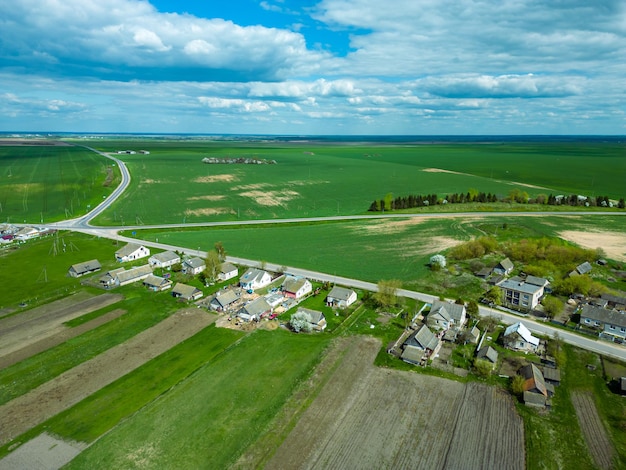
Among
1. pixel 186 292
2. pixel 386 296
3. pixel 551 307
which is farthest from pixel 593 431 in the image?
pixel 186 292

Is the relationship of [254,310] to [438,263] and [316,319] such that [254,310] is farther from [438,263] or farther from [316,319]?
[438,263]

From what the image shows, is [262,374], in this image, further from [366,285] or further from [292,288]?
[366,285]

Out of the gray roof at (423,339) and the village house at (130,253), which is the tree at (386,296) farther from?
the village house at (130,253)

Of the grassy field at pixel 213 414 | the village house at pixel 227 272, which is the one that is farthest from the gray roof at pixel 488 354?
the village house at pixel 227 272

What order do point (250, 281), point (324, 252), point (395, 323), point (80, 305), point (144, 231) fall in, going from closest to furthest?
point (395, 323) < point (80, 305) < point (250, 281) < point (324, 252) < point (144, 231)

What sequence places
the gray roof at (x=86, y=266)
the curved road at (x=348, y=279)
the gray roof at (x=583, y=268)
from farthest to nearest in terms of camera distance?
the gray roof at (x=86, y=266) < the gray roof at (x=583, y=268) < the curved road at (x=348, y=279)

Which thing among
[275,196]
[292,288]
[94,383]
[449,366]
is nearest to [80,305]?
[94,383]

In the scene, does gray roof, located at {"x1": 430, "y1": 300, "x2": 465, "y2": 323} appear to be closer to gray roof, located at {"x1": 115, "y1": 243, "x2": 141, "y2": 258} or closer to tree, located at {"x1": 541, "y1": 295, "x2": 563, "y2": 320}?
tree, located at {"x1": 541, "y1": 295, "x2": 563, "y2": 320}
